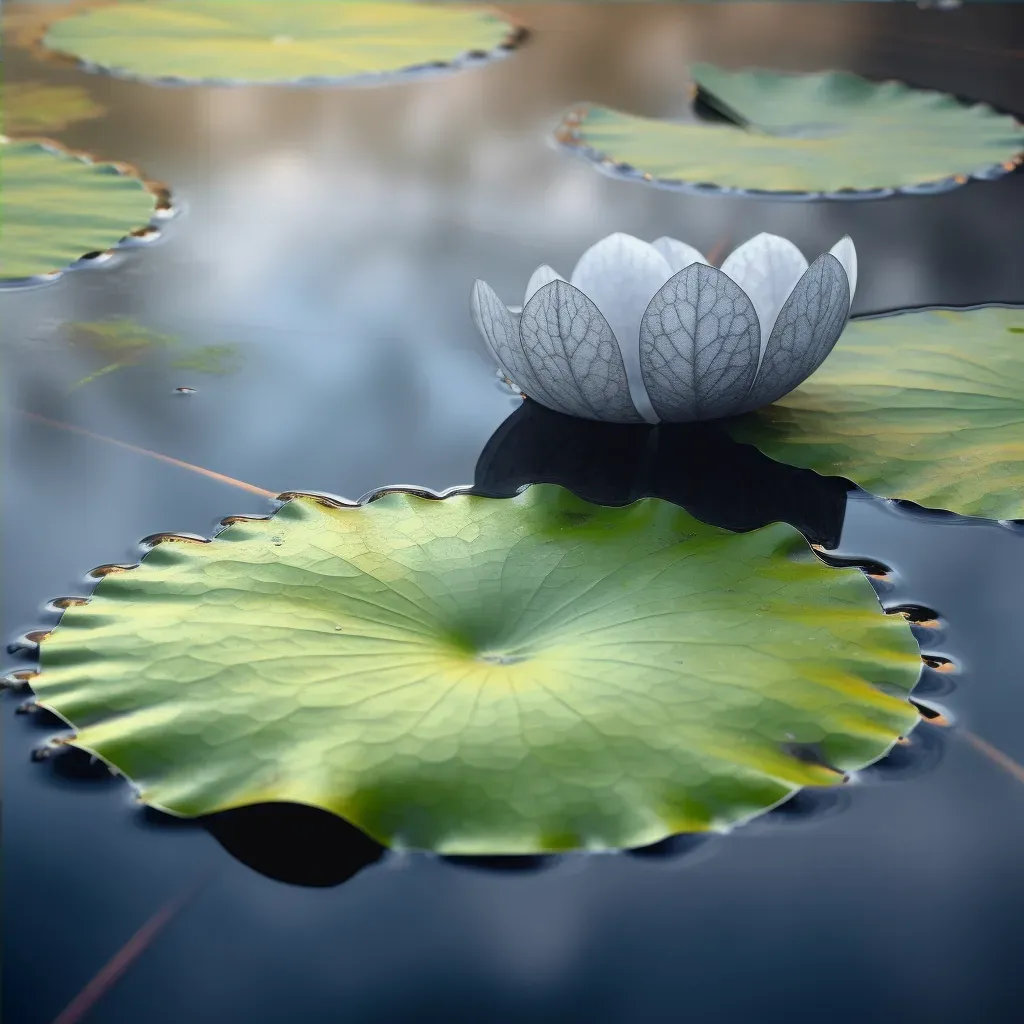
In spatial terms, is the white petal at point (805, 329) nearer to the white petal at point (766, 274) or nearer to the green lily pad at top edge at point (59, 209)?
the white petal at point (766, 274)

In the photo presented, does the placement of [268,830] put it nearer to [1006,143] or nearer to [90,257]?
[90,257]

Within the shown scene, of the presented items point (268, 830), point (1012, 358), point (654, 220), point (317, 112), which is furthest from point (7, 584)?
point (317, 112)

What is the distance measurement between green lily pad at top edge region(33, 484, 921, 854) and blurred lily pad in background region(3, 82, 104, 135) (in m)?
1.43

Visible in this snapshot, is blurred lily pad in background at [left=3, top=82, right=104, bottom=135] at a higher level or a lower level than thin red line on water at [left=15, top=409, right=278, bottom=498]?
higher

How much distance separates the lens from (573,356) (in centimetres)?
102

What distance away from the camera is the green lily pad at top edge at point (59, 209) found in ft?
4.96

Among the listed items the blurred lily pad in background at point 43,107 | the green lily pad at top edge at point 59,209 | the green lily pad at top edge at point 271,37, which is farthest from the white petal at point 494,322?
the green lily pad at top edge at point 271,37

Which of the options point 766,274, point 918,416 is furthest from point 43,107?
point 918,416

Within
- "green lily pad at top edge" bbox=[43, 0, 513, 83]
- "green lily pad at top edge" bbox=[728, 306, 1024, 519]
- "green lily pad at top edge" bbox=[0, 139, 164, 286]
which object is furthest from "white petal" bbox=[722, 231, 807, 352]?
"green lily pad at top edge" bbox=[43, 0, 513, 83]

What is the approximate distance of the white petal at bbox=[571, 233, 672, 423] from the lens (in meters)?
1.09

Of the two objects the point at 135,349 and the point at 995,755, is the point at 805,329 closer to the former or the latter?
the point at 995,755

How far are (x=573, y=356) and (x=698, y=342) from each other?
104mm

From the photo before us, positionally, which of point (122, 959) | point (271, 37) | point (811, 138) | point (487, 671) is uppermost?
point (271, 37)

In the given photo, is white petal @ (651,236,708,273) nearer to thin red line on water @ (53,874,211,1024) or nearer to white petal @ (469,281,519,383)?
white petal @ (469,281,519,383)
